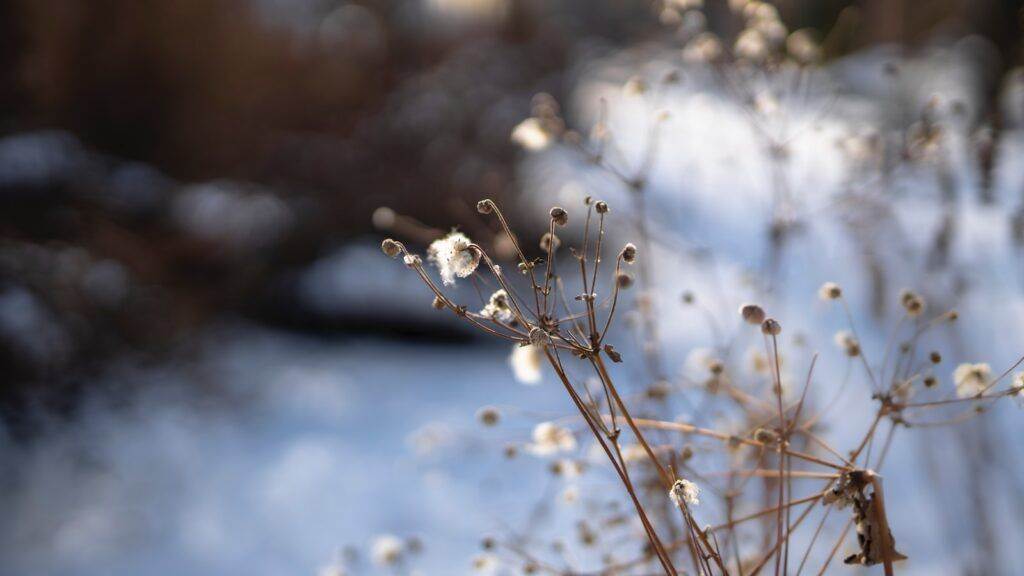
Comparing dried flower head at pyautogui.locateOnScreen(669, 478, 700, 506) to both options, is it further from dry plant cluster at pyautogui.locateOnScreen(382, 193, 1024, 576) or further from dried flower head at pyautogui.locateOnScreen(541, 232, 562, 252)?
dried flower head at pyautogui.locateOnScreen(541, 232, 562, 252)

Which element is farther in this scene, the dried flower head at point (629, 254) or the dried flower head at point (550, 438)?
the dried flower head at point (550, 438)

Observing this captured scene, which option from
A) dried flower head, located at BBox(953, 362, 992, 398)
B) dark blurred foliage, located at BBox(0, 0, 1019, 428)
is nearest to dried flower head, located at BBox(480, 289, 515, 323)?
dried flower head, located at BBox(953, 362, 992, 398)

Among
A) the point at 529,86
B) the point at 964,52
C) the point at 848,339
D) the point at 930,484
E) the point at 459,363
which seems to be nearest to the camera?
the point at 848,339

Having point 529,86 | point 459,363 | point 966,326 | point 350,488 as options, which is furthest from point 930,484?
point 529,86

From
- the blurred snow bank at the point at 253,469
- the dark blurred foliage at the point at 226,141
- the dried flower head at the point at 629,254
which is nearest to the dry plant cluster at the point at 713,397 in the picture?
the dried flower head at the point at 629,254

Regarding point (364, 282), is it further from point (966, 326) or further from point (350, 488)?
point (966, 326)

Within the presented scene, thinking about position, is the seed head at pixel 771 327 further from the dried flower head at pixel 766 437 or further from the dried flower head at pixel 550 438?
the dried flower head at pixel 550 438
